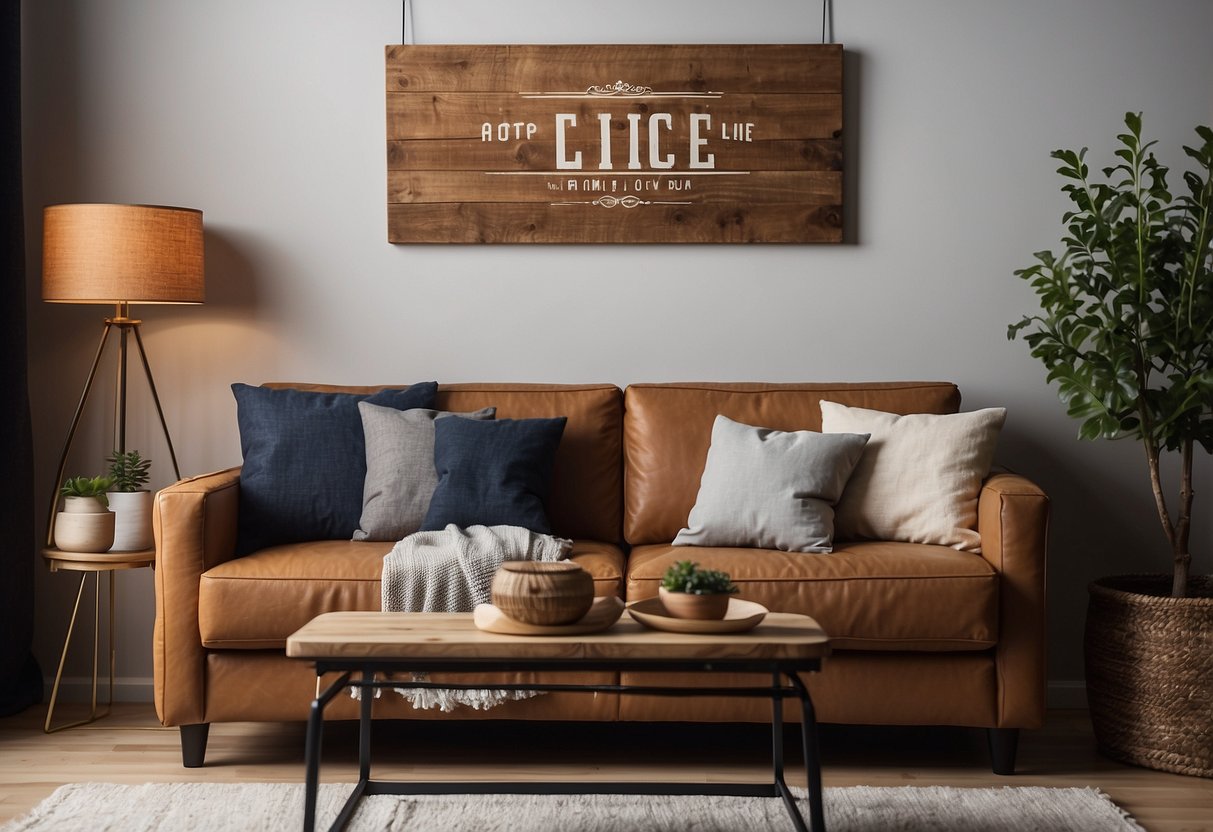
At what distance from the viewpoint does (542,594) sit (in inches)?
80.3

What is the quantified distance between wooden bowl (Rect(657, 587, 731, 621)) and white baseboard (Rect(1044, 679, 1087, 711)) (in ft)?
6.43

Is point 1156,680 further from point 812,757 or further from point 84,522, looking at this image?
point 84,522

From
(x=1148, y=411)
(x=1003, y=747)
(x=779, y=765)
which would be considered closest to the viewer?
(x=779, y=765)

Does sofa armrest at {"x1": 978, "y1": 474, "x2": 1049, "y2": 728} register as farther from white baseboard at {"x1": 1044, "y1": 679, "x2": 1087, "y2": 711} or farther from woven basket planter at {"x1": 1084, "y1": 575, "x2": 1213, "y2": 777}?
white baseboard at {"x1": 1044, "y1": 679, "x2": 1087, "y2": 711}

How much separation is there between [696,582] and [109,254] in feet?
6.76

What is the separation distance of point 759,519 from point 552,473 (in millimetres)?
662

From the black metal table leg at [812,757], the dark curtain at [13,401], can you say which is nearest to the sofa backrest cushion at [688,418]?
the black metal table leg at [812,757]

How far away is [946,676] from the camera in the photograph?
276 cm

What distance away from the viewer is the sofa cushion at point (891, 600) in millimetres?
2717

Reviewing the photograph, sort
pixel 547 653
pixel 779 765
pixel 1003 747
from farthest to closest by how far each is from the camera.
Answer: pixel 1003 747, pixel 779 765, pixel 547 653

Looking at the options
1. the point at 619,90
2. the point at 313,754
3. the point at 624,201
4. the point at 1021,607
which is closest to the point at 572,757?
the point at 313,754

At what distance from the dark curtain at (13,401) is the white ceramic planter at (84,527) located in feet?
1.06

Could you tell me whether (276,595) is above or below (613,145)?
below

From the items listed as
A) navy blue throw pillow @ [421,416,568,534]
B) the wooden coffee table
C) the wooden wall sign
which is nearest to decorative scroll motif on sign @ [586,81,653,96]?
the wooden wall sign
